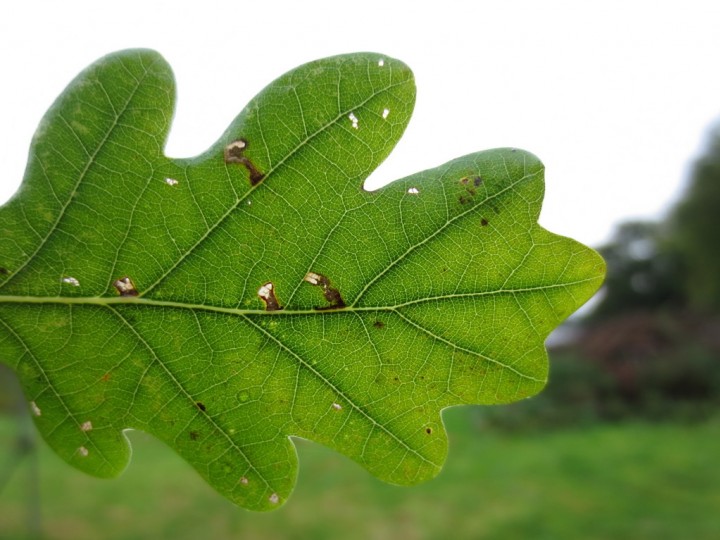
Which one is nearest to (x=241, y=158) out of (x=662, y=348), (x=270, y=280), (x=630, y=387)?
(x=270, y=280)

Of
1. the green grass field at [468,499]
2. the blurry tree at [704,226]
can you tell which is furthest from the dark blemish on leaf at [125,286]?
the blurry tree at [704,226]

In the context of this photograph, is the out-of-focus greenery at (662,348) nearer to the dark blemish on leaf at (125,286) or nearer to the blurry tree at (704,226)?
the blurry tree at (704,226)

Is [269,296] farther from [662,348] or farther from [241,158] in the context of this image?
[662,348]

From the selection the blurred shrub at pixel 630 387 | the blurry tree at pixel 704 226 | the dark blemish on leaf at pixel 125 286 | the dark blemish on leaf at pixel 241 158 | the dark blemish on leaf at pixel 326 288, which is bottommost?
the dark blemish on leaf at pixel 125 286

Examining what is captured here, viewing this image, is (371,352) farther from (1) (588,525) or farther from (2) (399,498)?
(2) (399,498)

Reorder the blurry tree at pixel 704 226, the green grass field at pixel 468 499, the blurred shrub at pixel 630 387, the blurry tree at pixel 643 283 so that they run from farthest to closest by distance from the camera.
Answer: the blurry tree at pixel 643 283 → the blurry tree at pixel 704 226 → the blurred shrub at pixel 630 387 → the green grass field at pixel 468 499

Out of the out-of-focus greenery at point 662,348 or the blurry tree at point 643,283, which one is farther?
the blurry tree at point 643,283

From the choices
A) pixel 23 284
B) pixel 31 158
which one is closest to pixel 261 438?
pixel 23 284
